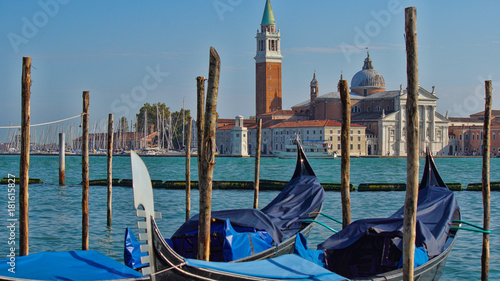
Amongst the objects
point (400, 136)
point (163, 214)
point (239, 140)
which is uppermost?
point (400, 136)

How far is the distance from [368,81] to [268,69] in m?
9.25

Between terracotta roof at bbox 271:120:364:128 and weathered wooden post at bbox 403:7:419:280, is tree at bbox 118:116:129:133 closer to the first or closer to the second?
terracotta roof at bbox 271:120:364:128

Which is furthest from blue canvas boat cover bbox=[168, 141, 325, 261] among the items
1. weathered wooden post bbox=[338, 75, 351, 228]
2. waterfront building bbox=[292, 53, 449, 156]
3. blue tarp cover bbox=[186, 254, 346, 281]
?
waterfront building bbox=[292, 53, 449, 156]

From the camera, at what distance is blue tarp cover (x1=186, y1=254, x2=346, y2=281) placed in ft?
13.5

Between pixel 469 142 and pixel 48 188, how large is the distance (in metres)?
48.5

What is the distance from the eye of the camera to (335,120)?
184ft

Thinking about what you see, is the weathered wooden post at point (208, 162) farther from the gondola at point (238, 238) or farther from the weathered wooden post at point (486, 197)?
the weathered wooden post at point (486, 197)

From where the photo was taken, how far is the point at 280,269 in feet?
14.4

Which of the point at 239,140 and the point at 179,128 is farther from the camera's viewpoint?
the point at 179,128

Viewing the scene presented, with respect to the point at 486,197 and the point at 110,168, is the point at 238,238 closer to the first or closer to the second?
the point at 486,197

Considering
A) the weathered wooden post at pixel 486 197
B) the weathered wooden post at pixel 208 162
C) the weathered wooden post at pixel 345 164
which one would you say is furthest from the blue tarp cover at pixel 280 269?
the weathered wooden post at pixel 486 197

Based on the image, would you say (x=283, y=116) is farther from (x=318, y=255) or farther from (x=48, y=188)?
(x=318, y=255)

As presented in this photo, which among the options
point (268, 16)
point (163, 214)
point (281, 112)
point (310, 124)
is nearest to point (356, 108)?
point (310, 124)

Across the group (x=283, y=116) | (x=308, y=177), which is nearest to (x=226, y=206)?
(x=308, y=177)
